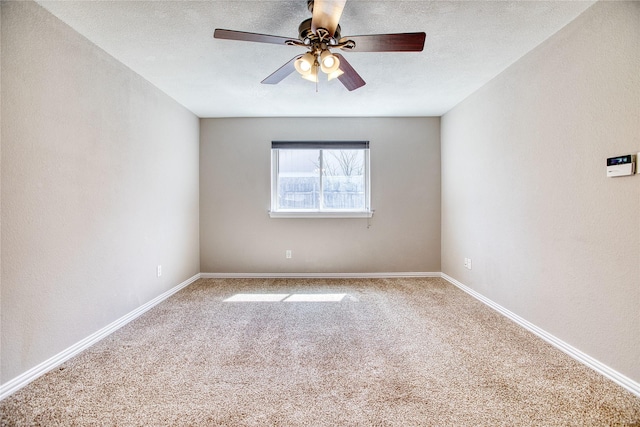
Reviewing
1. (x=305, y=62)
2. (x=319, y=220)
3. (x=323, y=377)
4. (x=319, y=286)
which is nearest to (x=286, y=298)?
(x=319, y=286)

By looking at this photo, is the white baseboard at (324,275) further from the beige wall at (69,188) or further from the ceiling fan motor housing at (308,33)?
the ceiling fan motor housing at (308,33)

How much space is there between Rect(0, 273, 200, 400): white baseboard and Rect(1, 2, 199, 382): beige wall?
36mm

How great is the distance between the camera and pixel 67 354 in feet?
6.46

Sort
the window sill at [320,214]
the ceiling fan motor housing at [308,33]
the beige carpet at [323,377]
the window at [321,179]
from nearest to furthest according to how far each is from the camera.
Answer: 1. the beige carpet at [323,377]
2. the ceiling fan motor housing at [308,33]
3. the window sill at [320,214]
4. the window at [321,179]

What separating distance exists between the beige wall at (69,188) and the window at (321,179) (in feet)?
5.35

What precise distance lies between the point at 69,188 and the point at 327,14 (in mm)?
2067

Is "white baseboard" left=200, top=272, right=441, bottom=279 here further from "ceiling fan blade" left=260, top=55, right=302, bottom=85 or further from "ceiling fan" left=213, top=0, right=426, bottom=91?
"ceiling fan" left=213, top=0, right=426, bottom=91

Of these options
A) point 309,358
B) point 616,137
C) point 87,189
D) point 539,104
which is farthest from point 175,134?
point 616,137

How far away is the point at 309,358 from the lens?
1.97 m

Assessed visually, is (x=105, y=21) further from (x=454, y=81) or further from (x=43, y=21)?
(x=454, y=81)

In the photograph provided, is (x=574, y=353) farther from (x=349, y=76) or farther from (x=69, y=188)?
(x=69, y=188)

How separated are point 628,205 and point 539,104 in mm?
1034

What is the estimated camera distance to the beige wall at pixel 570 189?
166 cm

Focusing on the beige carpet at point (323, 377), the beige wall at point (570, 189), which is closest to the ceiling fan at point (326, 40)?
the beige wall at point (570, 189)
